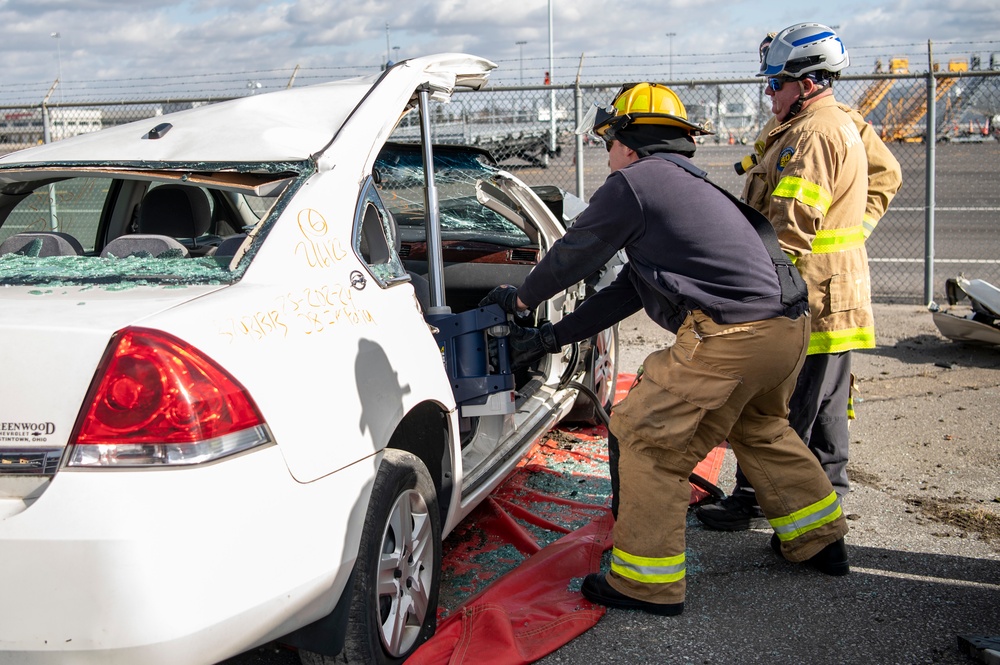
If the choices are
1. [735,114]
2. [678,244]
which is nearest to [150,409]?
[678,244]

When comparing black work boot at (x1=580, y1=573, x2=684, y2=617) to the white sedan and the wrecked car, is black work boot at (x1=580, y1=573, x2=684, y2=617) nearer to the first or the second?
the white sedan

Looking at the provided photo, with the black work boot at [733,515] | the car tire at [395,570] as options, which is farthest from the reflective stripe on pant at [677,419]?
the black work boot at [733,515]

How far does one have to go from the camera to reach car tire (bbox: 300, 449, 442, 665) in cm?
250

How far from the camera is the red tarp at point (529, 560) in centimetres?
292

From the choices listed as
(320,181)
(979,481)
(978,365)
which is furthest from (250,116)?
(978,365)

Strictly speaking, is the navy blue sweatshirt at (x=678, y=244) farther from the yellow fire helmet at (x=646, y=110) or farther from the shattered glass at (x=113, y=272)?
the shattered glass at (x=113, y=272)

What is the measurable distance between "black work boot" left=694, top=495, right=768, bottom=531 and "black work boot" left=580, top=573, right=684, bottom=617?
2.74 ft

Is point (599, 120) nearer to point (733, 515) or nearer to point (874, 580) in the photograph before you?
point (733, 515)

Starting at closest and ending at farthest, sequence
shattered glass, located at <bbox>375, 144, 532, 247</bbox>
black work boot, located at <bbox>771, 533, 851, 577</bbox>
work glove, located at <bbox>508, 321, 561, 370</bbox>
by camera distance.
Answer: work glove, located at <bbox>508, 321, 561, 370</bbox> < black work boot, located at <bbox>771, 533, 851, 577</bbox> < shattered glass, located at <bbox>375, 144, 532, 247</bbox>

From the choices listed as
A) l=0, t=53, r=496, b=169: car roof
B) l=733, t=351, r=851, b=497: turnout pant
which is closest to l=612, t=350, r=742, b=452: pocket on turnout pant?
l=733, t=351, r=851, b=497: turnout pant

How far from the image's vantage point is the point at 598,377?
5.16 meters

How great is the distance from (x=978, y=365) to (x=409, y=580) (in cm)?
532

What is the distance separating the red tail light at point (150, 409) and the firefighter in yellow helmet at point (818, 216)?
8.11 ft

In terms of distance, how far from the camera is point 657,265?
3129 millimetres
